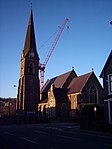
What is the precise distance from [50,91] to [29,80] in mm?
9067

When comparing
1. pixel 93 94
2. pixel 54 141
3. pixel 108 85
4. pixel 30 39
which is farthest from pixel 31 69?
pixel 54 141

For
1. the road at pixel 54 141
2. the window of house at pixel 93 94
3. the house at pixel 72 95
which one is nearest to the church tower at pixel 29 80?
the house at pixel 72 95

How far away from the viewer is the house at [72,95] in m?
60.8

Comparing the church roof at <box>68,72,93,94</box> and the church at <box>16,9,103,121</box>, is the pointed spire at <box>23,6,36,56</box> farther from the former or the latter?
the church roof at <box>68,72,93,94</box>

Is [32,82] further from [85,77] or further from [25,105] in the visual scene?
[85,77]

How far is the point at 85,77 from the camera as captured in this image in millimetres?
64000

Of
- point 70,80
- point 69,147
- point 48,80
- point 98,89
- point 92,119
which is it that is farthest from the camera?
point 48,80

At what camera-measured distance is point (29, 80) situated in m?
73.5

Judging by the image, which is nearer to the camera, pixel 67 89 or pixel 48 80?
pixel 67 89

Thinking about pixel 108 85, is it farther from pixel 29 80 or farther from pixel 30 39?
pixel 30 39

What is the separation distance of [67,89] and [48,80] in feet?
72.3

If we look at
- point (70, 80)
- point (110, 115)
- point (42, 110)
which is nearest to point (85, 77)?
point (70, 80)

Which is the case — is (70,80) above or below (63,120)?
above

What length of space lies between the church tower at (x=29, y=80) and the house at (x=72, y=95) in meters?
4.95
